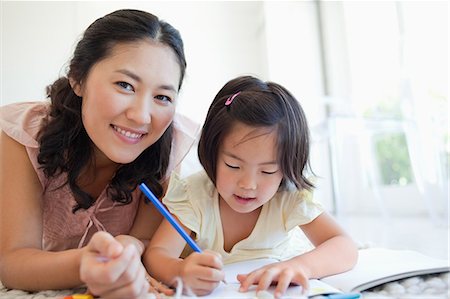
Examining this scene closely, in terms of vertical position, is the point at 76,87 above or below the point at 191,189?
above

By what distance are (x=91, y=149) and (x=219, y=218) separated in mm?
306

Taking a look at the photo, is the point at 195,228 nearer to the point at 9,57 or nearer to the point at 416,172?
the point at 416,172

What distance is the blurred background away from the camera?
Result: 184 centimetres

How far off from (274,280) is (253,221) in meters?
0.28

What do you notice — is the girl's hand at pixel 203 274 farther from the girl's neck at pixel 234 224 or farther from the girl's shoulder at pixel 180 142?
the girl's shoulder at pixel 180 142

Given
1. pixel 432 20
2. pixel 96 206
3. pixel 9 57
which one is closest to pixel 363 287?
pixel 96 206

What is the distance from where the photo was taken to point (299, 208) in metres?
0.83

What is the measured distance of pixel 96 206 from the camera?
0.94m

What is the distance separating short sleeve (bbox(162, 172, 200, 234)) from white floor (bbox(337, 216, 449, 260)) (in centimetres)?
54

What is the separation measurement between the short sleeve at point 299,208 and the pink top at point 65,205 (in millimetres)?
280

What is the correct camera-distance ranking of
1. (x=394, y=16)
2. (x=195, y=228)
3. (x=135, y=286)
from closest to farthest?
(x=135, y=286) < (x=195, y=228) < (x=394, y=16)

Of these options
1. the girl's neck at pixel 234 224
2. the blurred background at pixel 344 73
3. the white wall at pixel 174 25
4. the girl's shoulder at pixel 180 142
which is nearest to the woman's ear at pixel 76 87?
the girl's shoulder at pixel 180 142

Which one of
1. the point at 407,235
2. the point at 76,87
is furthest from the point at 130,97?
the point at 407,235

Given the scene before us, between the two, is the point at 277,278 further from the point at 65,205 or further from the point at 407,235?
the point at 407,235
